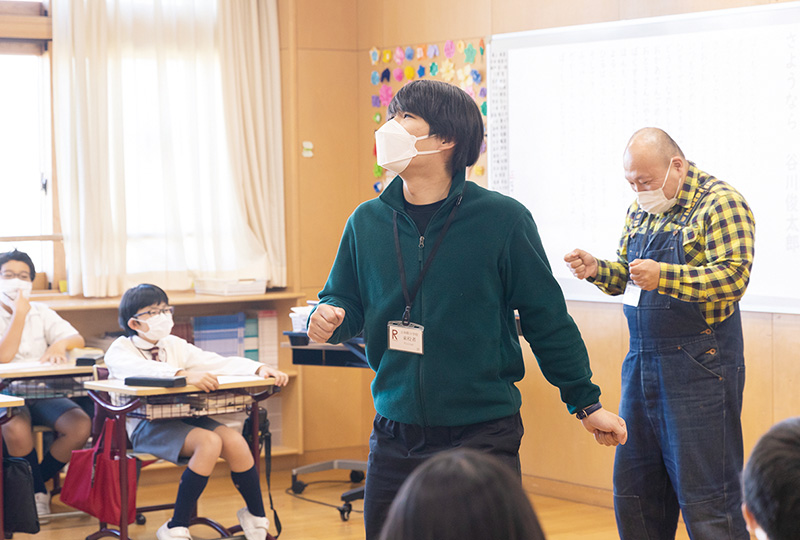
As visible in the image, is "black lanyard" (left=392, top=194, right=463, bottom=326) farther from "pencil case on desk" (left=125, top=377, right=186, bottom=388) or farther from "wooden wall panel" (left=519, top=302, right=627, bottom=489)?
"wooden wall panel" (left=519, top=302, right=627, bottom=489)

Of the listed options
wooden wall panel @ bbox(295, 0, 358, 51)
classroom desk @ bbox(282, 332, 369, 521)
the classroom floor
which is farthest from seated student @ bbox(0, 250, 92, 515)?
wooden wall panel @ bbox(295, 0, 358, 51)

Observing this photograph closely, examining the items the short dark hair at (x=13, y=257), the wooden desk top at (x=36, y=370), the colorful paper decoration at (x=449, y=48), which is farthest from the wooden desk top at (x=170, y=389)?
the colorful paper decoration at (x=449, y=48)

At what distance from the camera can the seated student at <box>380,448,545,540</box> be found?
914 millimetres

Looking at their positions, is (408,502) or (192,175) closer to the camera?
(408,502)

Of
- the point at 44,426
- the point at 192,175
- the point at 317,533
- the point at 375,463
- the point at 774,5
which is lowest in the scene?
the point at 317,533

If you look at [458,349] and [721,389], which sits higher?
[458,349]

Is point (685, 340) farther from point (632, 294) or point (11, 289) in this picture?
point (11, 289)

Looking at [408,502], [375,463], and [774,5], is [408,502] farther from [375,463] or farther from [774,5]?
[774,5]

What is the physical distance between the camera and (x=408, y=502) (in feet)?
3.07

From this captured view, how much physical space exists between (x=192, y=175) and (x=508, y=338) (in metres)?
3.37

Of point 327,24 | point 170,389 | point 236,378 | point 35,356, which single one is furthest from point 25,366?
point 327,24

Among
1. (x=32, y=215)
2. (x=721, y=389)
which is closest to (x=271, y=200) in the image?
(x=32, y=215)

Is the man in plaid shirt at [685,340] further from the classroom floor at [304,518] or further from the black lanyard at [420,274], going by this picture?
the classroom floor at [304,518]

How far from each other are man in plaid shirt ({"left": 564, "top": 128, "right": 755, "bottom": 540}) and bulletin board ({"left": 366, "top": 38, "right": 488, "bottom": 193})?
2.01m
